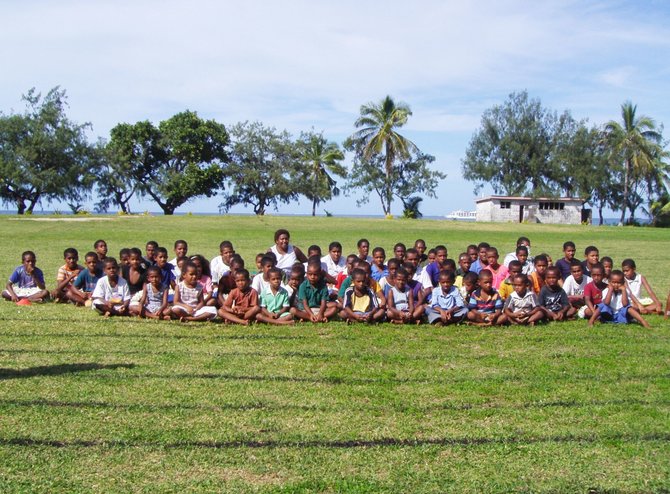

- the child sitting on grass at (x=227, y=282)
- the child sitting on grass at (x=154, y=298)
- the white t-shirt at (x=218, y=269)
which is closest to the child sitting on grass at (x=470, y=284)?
the child sitting on grass at (x=227, y=282)

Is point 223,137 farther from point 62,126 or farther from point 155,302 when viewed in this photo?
point 155,302

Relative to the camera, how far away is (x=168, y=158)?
52.1 meters

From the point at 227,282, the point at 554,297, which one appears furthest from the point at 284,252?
the point at 554,297

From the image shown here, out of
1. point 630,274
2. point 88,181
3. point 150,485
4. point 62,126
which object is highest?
point 62,126

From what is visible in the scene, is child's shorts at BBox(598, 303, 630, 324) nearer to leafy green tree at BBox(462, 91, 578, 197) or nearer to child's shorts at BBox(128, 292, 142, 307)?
child's shorts at BBox(128, 292, 142, 307)

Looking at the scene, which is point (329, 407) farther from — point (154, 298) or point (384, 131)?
point (384, 131)

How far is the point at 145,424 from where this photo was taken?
197 inches

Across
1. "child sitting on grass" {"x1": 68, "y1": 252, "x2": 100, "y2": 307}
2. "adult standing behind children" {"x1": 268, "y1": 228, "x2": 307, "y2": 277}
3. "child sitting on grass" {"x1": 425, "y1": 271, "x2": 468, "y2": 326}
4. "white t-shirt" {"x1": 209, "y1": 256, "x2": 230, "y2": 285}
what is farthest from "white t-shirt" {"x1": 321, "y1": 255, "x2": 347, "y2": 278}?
"child sitting on grass" {"x1": 68, "y1": 252, "x2": 100, "y2": 307}

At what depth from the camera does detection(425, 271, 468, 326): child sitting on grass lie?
9.14 meters

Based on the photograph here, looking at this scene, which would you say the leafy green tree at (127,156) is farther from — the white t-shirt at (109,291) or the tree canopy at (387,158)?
the white t-shirt at (109,291)

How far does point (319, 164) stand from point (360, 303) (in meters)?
48.8

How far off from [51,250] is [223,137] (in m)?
33.4

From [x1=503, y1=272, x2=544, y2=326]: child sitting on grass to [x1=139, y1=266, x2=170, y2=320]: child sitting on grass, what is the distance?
14.7 ft

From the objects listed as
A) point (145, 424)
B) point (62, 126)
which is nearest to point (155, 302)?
point (145, 424)
